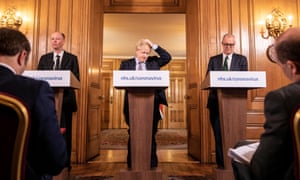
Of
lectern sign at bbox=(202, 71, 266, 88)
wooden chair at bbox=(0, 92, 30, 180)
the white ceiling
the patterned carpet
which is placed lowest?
the patterned carpet

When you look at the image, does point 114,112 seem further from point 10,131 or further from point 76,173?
point 10,131

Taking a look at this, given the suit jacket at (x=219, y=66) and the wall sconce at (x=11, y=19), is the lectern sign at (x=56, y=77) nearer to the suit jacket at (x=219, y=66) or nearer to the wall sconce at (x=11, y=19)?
the suit jacket at (x=219, y=66)

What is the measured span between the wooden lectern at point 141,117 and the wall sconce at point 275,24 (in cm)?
239

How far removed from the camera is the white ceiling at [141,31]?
21.7 feet

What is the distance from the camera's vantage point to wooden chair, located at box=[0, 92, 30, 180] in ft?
2.54

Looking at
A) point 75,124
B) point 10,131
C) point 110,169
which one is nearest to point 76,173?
point 110,169

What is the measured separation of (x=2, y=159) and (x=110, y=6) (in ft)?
14.5

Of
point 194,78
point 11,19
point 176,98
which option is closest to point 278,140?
point 194,78

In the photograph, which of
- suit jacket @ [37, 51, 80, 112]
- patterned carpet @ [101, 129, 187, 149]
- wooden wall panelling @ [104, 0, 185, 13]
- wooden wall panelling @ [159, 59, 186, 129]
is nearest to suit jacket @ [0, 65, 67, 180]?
suit jacket @ [37, 51, 80, 112]

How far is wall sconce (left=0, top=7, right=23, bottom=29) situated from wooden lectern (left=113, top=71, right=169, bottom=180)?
241 cm

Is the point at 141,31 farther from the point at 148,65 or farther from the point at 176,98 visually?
the point at 148,65

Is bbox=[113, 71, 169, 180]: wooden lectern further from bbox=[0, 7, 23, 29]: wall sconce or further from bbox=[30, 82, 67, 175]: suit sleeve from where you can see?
bbox=[0, 7, 23, 29]: wall sconce

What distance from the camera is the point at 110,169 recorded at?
126 inches

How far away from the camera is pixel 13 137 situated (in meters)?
0.79
